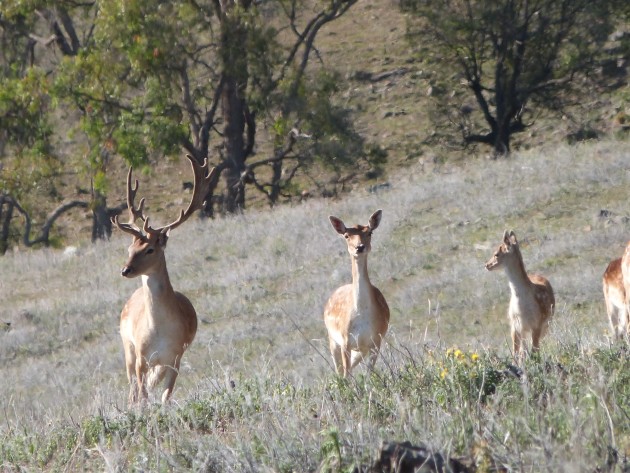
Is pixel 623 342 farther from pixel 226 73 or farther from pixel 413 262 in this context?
pixel 226 73

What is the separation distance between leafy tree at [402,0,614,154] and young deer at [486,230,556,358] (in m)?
18.7

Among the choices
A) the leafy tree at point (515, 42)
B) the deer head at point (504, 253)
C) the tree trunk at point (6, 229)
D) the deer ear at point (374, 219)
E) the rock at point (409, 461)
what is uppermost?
the leafy tree at point (515, 42)

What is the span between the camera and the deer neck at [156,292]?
33.0 ft

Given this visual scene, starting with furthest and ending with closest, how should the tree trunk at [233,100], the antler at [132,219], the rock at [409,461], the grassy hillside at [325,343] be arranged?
1. the tree trunk at [233,100]
2. the antler at [132,219]
3. the grassy hillside at [325,343]
4. the rock at [409,461]

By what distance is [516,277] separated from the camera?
36.5ft

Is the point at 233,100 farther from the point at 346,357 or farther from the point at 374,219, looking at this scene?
the point at 346,357

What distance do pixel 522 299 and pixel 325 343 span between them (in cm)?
197

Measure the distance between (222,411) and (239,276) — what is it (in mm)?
12354

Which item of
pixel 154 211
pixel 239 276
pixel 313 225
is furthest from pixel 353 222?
pixel 154 211

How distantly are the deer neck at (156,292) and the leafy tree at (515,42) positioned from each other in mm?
20656

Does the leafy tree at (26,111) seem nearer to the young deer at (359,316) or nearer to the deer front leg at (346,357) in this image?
the young deer at (359,316)

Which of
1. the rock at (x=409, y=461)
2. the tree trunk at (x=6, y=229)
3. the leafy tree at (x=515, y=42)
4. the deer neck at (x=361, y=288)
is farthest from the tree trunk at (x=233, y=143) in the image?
the rock at (x=409, y=461)

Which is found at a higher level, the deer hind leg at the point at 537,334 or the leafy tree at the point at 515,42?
the leafy tree at the point at 515,42

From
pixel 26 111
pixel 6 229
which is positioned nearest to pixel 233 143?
pixel 26 111
